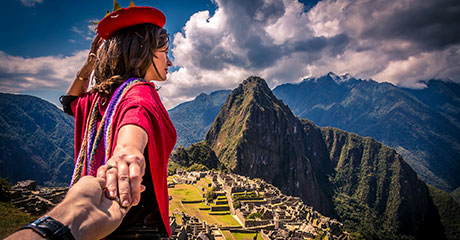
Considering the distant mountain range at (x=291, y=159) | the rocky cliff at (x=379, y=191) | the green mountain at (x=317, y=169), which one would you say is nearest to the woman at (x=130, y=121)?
the distant mountain range at (x=291, y=159)

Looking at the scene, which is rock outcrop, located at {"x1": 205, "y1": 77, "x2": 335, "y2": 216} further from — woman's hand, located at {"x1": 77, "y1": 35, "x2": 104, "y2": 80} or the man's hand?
the man's hand

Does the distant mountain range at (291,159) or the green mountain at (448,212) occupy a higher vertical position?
the distant mountain range at (291,159)

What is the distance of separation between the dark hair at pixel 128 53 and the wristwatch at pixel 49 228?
3.23ft

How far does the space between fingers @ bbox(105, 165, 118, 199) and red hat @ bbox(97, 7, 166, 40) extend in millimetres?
1044

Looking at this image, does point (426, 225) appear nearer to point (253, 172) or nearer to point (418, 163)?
point (253, 172)

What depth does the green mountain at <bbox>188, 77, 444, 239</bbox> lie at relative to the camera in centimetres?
9800

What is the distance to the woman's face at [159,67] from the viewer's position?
1590mm

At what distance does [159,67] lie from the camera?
164cm

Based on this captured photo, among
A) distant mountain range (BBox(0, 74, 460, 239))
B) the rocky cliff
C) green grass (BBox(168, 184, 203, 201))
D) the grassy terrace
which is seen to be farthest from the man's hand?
the rocky cliff

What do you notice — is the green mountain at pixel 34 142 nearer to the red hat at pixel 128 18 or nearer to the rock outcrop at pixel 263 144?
the rock outcrop at pixel 263 144

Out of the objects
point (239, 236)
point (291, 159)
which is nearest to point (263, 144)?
point (291, 159)

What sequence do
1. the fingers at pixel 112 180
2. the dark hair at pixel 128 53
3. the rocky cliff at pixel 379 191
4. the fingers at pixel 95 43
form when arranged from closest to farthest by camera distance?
the fingers at pixel 112 180
the dark hair at pixel 128 53
the fingers at pixel 95 43
the rocky cliff at pixel 379 191

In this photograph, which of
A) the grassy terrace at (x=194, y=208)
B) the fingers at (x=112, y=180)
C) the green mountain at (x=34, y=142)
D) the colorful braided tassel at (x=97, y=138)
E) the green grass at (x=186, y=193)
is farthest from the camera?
the green mountain at (x=34, y=142)

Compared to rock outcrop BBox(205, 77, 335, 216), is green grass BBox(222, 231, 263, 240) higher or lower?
lower
